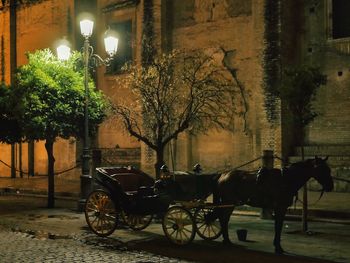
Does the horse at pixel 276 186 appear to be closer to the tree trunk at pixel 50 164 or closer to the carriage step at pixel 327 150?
the tree trunk at pixel 50 164

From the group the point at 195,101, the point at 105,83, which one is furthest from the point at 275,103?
the point at 105,83

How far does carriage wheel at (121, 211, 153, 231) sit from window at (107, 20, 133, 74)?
15280 mm

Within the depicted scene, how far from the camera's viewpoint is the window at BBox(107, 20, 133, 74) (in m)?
26.0

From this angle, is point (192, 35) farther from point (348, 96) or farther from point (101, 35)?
point (348, 96)

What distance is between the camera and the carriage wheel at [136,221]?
11051 mm

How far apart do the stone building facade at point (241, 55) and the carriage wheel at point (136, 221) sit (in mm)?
9463

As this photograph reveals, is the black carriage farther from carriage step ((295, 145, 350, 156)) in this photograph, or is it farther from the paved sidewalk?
carriage step ((295, 145, 350, 156))

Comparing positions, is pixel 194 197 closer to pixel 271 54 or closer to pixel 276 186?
pixel 276 186

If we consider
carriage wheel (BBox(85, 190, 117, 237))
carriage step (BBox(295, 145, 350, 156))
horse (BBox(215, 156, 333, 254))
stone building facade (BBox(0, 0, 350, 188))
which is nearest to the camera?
horse (BBox(215, 156, 333, 254))

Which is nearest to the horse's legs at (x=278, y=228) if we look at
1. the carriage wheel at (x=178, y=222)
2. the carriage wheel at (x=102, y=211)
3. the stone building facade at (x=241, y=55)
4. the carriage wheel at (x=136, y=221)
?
the carriage wheel at (x=178, y=222)

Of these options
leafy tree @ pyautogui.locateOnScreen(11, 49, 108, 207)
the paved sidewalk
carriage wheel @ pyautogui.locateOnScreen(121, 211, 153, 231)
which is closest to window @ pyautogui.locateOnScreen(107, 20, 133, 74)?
leafy tree @ pyautogui.locateOnScreen(11, 49, 108, 207)

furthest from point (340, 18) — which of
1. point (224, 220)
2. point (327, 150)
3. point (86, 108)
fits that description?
point (224, 220)

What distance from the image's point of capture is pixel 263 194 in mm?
9391

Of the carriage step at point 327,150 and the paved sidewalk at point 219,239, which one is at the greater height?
the carriage step at point 327,150
